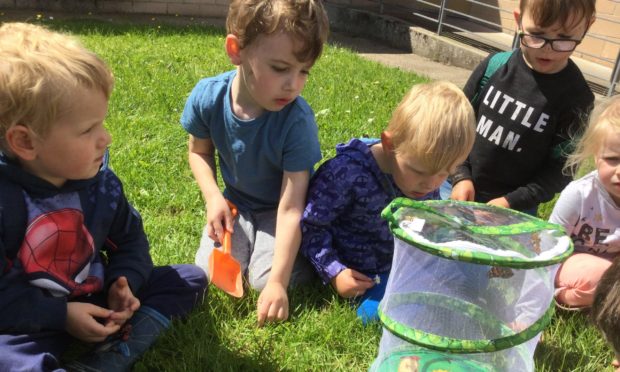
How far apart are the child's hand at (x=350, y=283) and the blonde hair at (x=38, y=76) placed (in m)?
1.02

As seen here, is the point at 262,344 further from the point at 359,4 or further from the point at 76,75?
the point at 359,4

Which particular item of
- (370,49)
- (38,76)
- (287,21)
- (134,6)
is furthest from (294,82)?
(134,6)

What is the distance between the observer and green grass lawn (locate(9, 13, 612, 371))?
73.9 inches

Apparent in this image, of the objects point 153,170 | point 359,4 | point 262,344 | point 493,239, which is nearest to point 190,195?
point 153,170

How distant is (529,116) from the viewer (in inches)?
102

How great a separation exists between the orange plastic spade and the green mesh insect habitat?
2.03ft

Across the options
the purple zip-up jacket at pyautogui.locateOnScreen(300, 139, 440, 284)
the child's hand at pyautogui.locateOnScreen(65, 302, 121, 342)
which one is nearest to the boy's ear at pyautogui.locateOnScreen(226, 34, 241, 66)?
the purple zip-up jacket at pyautogui.locateOnScreen(300, 139, 440, 284)

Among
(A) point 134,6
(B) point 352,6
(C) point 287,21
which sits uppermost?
(C) point 287,21

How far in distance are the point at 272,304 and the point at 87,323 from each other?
1.91ft

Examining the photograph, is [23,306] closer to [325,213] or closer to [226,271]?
[226,271]

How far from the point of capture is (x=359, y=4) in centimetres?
906

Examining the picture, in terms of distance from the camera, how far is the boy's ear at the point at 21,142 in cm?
148


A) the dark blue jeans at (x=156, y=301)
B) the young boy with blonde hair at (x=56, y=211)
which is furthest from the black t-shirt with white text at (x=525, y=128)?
the young boy with blonde hair at (x=56, y=211)

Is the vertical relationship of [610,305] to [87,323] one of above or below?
above
